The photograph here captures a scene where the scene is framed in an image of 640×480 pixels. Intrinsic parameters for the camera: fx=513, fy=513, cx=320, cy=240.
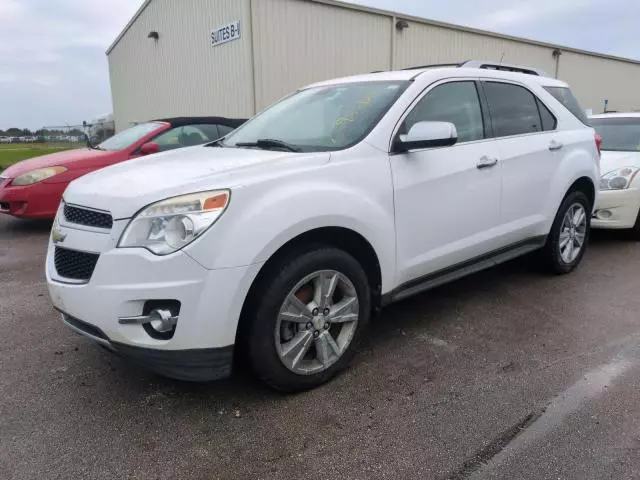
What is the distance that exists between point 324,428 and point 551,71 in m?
21.3

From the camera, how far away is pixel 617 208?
225 inches

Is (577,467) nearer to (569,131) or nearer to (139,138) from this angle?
(569,131)

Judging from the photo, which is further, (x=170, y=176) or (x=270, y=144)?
(x=270, y=144)

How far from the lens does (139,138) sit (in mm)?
6855

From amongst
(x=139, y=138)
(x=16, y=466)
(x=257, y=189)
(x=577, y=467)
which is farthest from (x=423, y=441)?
(x=139, y=138)

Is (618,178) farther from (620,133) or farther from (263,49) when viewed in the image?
(263,49)

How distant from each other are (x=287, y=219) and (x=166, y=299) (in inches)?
26.6

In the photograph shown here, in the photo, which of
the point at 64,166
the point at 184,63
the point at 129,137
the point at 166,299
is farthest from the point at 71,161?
the point at 184,63

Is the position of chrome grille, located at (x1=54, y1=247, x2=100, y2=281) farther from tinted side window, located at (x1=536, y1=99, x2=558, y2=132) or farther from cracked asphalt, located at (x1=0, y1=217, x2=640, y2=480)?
tinted side window, located at (x1=536, y1=99, x2=558, y2=132)

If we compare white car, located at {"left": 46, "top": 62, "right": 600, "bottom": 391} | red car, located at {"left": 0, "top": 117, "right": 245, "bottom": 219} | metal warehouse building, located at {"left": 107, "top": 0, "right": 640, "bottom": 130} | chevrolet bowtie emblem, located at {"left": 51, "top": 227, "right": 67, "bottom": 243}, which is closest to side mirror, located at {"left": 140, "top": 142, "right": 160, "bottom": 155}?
red car, located at {"left": 0, "top": 117, "right": 245, "bottom": 219}

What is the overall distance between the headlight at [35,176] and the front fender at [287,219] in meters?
4.97

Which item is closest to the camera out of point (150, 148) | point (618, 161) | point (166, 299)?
point (166, 299)

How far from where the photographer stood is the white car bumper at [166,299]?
2.28 meters

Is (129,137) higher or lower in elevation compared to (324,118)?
lower
